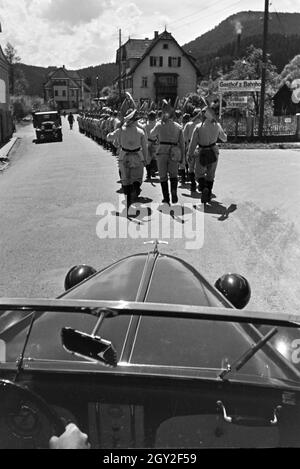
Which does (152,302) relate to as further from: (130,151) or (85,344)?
(130,151)

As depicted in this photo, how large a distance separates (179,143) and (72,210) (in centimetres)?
260

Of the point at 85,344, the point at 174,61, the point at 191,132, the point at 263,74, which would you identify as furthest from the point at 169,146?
the point at 174,61

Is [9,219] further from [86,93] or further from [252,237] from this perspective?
[86,93]

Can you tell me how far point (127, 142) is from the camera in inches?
410

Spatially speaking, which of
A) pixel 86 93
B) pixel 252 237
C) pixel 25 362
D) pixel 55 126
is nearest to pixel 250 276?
pixel 252 237

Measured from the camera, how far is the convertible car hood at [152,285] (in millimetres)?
3057

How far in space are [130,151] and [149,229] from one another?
2341 millimetres

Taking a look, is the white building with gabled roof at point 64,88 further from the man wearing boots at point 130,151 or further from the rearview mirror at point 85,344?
the rearview mirror at point 85,344

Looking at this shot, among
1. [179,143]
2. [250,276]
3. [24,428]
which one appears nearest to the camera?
[24,428]

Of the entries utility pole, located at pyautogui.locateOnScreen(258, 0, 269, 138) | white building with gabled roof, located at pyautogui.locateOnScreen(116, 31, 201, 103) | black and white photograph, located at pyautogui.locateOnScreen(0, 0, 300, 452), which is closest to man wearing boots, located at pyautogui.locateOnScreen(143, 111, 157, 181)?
black and white photograph, located at pyautogui.locateOnScreen(0, 0, 300, 452)

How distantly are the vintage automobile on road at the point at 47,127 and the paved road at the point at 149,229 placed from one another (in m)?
17.9

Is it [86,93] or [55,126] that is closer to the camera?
[55,126]

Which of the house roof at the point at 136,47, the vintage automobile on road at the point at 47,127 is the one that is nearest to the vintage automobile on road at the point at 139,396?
the vintage automobile on road at the point at 47,127
